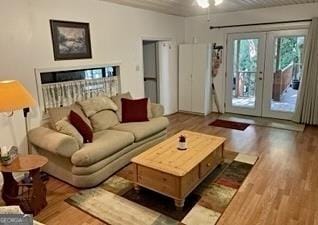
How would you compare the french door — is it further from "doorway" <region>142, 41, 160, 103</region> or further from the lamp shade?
the lamp shade

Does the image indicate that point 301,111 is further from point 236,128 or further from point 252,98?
point 236,128

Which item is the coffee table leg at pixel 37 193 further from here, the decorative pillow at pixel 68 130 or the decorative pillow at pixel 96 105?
the decorative pillow at pixel 96 105

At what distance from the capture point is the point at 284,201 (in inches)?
105

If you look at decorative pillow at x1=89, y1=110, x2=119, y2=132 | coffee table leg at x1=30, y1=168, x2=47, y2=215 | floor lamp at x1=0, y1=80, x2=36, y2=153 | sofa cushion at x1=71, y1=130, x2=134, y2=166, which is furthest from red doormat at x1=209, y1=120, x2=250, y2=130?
floor lamp at x1=0, y1=80, x2=36, y2=153

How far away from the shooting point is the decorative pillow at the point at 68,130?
121 inches

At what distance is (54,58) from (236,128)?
3624mm

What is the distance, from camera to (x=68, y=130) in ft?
10.1

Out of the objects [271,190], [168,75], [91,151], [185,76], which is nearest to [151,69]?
[168,75]

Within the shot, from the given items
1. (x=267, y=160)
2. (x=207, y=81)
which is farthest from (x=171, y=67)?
(x=267, y=160)

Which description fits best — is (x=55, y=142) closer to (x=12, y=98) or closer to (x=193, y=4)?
(x=12, y=98)

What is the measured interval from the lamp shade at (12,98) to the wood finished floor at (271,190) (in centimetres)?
109

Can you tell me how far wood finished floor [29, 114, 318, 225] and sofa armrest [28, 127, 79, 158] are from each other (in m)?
0.48

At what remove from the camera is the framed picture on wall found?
3.62 m

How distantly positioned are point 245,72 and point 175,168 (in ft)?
13.9
